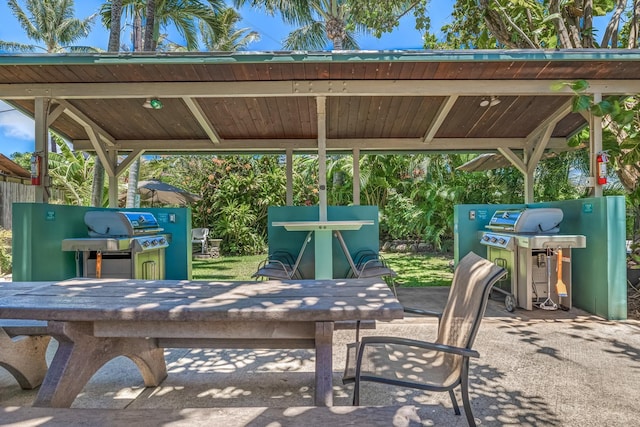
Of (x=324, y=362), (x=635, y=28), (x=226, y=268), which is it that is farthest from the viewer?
(x=226, y=268)

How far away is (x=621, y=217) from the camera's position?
4.33m

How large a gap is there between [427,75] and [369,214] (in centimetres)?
235

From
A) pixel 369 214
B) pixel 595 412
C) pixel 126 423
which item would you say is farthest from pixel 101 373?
pixel 369 214

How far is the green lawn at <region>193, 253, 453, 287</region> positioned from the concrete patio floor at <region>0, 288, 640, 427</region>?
11.3ft

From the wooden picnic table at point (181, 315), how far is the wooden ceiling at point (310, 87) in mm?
2939

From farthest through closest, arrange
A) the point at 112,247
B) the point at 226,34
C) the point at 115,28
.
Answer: the point at 226,34 < the point at 115,28 < the point at 112,247

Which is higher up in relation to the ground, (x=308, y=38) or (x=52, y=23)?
(x=52, y=23)

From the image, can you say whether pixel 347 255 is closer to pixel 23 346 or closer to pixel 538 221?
pixel 538 221

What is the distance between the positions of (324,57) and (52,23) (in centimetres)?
2942

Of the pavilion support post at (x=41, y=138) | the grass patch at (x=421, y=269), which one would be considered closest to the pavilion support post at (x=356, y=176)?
the grass patch at (x=421, y=269)

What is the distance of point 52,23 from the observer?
83.4 ft

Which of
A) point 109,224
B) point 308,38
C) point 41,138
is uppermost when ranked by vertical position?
point 308,38

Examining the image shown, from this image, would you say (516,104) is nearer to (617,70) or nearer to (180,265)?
(617,70)

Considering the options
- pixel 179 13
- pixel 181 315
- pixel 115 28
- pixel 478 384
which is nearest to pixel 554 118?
pixel 478 384
